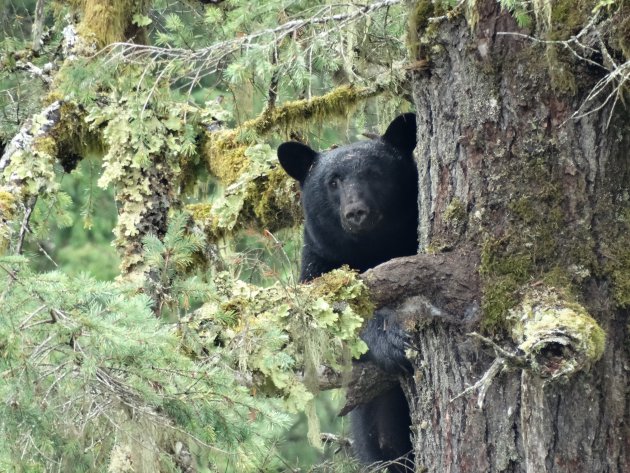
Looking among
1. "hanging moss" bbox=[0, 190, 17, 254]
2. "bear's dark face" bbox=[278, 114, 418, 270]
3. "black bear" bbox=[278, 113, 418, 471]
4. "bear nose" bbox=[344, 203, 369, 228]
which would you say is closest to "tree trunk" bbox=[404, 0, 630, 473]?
"bear nose" bbox=[344, 203, 369, 228]

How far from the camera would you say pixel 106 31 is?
5.64m

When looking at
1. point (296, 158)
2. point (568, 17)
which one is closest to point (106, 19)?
point (296, 158)

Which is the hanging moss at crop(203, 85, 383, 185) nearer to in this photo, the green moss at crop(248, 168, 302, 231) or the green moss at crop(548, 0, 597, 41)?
the green moss at crop(248, 168, 302, 231)

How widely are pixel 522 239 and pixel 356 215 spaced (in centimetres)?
153

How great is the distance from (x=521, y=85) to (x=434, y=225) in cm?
66

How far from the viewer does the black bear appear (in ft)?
17.8

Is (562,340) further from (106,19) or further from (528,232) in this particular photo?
(106,19)

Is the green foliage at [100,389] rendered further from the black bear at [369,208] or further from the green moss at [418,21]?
the black bear at [369,208]

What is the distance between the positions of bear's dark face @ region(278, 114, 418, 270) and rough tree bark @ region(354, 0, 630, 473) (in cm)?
148

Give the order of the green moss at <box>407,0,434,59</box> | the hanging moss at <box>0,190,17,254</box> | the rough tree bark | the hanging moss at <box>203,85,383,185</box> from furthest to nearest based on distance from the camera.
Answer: the hanging moss at <box>203,85,383,185</box>
the hanging moss at <box>0,190,17,254</box>
the green moss at <box>407,0,434,59</box>
the rough tree bark

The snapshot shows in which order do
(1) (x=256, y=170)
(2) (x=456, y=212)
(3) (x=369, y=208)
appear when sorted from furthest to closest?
(1) (x=256, y=170), (3) (x=369, y=208), (2) (x=456, y=212)

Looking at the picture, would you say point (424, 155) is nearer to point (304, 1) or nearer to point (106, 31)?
point (304, 1)

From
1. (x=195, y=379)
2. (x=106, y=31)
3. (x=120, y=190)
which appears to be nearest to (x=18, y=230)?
(x=120, y=190)

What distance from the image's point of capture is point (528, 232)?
3777mm
